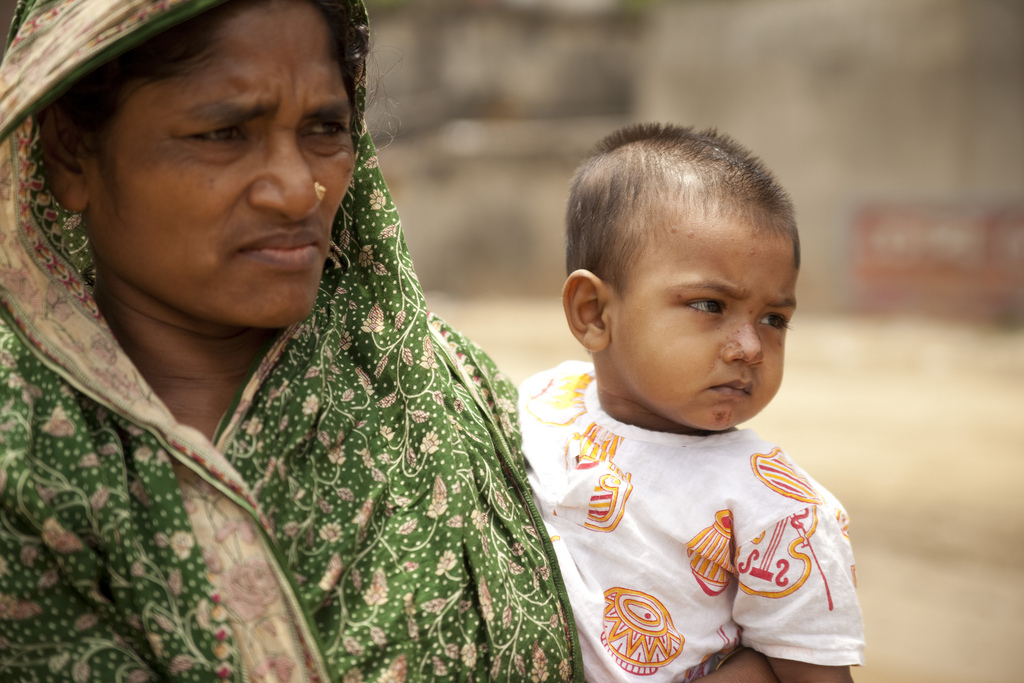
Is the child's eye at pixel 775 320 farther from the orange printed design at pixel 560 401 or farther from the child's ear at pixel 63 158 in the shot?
the child's ear at pixel 63 158

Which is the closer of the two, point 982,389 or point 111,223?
point 111,223

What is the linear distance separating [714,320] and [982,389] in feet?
28.2

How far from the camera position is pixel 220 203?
1444 millimetres

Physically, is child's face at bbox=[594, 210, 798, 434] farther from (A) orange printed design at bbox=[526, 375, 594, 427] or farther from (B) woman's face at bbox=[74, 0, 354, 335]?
(B) woman's face at bbox=[74, 0, 354, 335]

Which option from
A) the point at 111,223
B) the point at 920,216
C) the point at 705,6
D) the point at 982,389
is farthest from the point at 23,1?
the point at 705,6

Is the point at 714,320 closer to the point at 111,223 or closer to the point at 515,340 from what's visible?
the point at 111,223

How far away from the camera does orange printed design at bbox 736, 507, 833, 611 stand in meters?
1.71

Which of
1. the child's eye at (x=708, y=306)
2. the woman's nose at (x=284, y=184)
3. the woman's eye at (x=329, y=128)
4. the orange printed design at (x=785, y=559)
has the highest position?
the woman's eye at (x=329, y=128)

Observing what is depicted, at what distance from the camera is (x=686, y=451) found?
6.17 ft

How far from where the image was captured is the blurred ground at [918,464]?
4832 millimetres

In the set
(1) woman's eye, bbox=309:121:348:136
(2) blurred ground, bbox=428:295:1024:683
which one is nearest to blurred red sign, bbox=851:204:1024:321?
(2) blurred ground, bbox=428:295:1024:683

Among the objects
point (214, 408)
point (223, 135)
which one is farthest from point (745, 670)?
point (223, 135)

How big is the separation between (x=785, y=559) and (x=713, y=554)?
12 cm

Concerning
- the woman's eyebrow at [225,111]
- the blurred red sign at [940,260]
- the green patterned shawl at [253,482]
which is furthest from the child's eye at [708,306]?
the blurred red sign at [940,260]
